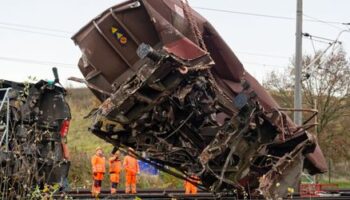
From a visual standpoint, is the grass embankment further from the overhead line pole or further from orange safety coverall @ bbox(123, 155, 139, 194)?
the overhead line pole

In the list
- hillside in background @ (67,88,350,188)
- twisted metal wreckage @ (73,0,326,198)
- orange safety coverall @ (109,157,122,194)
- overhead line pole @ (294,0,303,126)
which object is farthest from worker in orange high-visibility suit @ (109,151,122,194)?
twisted metal wreckage @ (73,0,326,198)

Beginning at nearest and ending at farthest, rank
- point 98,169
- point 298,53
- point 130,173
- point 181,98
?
point 181,98 → point 98,169 → point 130,173 → point 298,53

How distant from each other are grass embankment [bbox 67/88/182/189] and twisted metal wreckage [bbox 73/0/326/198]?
3.46ft

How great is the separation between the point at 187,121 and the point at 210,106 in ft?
1.21

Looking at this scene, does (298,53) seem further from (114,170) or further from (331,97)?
(331,97)

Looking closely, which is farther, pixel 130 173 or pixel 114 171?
pixel 130 173

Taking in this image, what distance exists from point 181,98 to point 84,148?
73.6 ft

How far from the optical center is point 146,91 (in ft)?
25.0

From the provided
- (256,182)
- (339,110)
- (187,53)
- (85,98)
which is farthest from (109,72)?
(85,98)

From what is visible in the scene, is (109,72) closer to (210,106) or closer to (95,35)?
(95,35)

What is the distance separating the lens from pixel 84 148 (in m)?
29.3

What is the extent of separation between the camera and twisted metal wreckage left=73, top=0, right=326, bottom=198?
24.7 ft

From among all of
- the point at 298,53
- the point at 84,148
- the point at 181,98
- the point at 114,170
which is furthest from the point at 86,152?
the point at 181,98

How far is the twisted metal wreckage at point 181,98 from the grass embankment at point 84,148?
3.46ft
